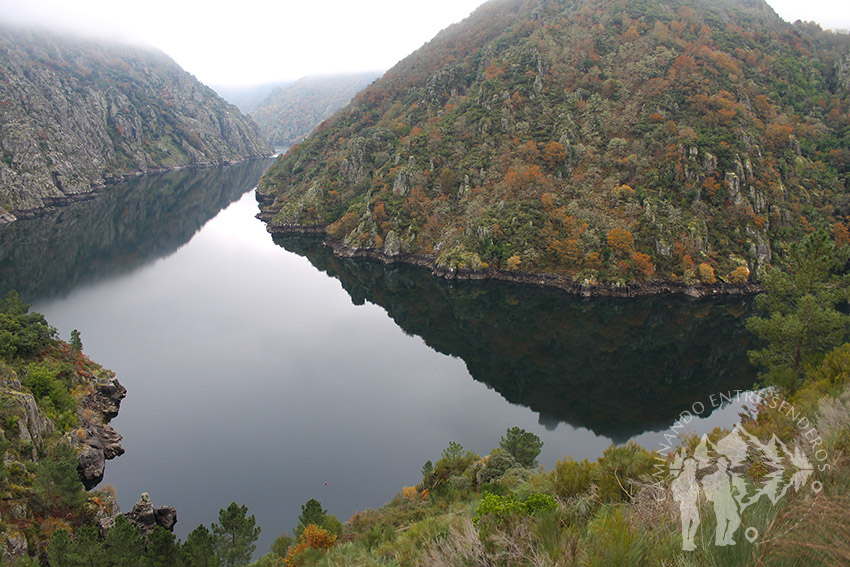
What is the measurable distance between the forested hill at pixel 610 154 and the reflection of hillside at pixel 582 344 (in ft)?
22.0

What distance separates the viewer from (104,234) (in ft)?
315

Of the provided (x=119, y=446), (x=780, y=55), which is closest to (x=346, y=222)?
(x=119, y=446)

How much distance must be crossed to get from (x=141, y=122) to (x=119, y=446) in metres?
197

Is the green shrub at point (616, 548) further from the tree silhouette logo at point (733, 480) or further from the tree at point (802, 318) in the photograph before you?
the tree at point (802, 318)

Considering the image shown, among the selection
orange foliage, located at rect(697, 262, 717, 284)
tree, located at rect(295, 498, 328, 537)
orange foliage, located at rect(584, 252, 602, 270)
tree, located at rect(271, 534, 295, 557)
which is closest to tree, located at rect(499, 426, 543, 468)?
tree, located at rect(295, 498, 328, 537)

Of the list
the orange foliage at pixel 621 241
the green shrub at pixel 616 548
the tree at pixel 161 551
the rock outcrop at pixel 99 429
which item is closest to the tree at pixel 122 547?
the tree at pixel 161 551

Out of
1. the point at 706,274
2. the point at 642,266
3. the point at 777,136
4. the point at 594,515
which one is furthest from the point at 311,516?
the point at 777,136

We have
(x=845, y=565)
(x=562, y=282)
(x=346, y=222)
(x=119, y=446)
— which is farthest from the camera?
(x=346, y=222)

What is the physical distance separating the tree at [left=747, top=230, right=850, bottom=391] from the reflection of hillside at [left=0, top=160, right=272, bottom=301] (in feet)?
253

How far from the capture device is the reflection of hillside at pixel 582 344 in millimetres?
40094

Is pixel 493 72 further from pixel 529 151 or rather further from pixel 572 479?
pixel 572 479

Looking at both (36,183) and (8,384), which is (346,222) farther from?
(36,183)

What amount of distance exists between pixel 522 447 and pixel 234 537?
1634cm

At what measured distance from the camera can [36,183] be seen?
114 meters
